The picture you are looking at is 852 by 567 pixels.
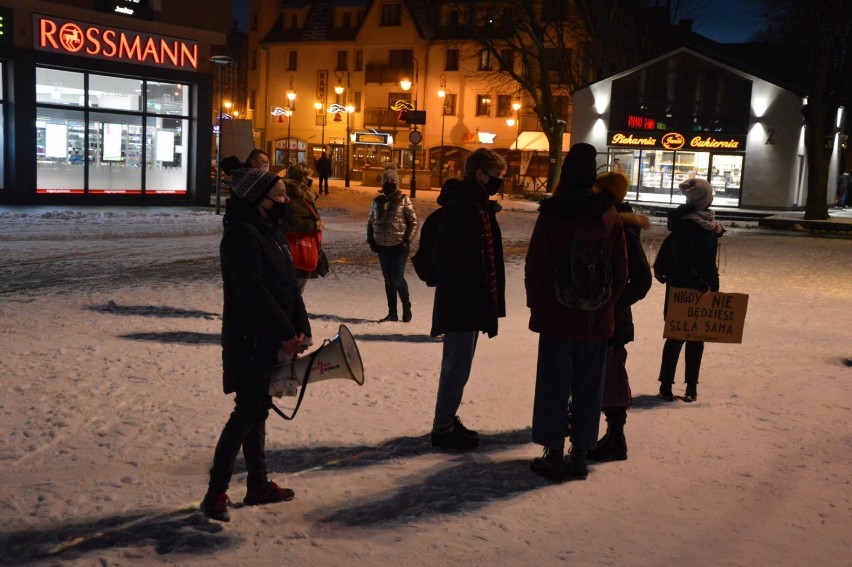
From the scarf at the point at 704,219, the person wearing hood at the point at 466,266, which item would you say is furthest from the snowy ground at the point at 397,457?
the scarf at the point at 704,219

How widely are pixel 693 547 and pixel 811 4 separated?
27.5 m

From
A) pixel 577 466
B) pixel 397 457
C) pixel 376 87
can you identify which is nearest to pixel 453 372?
pixel 397 457

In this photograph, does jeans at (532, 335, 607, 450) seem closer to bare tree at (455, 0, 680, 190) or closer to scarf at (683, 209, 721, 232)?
scarf at (683, 209, 721, 232)

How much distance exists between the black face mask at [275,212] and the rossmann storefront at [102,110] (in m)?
21.2

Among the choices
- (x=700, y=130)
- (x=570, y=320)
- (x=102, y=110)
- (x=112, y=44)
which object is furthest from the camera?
(x=700, y=130)

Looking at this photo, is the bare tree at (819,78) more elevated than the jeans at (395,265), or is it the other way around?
the bare tree at (819,78)

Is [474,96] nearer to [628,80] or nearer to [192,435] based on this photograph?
[628,80]

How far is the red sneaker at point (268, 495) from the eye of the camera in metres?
4.46

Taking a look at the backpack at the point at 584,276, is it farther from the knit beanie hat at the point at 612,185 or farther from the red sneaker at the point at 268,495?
the red sneaker at the point at 268,495

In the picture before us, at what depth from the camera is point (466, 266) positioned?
5305mm

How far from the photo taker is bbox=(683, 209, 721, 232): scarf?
6566 millimetres

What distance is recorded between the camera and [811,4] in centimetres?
2778

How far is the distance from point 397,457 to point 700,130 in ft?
118

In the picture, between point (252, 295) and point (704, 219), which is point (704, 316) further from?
point (252, 295)
